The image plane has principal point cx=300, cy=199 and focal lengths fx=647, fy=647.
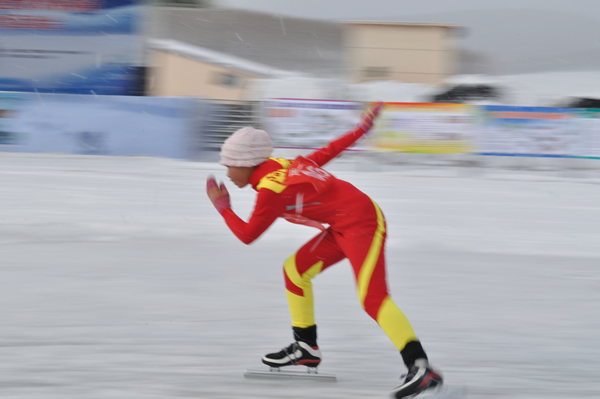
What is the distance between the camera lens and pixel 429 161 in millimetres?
10344

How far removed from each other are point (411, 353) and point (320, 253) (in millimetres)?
561

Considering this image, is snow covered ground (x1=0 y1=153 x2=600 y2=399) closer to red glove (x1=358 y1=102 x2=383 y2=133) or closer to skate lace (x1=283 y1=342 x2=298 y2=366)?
skate lace (x1=283 y1=342 x2=298 y2=366)

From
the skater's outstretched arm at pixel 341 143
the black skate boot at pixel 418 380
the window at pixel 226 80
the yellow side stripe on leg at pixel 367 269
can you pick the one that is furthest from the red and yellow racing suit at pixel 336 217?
the window at pixel 226 80

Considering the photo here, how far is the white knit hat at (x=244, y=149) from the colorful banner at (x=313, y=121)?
25.8ft

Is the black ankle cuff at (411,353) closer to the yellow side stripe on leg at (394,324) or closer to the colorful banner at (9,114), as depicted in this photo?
the yellow side stripe on leg at (394,324)

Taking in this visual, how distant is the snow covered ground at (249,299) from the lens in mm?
2779

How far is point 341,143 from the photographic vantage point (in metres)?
2.94

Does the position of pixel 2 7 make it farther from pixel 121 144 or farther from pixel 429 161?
pixel 429 161

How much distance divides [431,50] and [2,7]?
10.4 m

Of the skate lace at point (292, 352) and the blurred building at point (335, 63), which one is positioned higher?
the blurred building at point (335, 63)

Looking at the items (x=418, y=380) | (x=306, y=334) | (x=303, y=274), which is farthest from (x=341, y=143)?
(x=418, y=380)

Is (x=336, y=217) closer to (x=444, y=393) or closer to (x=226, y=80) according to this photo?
(x=444, y=393)

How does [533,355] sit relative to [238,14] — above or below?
below

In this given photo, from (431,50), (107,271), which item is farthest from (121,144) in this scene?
(431,50)
